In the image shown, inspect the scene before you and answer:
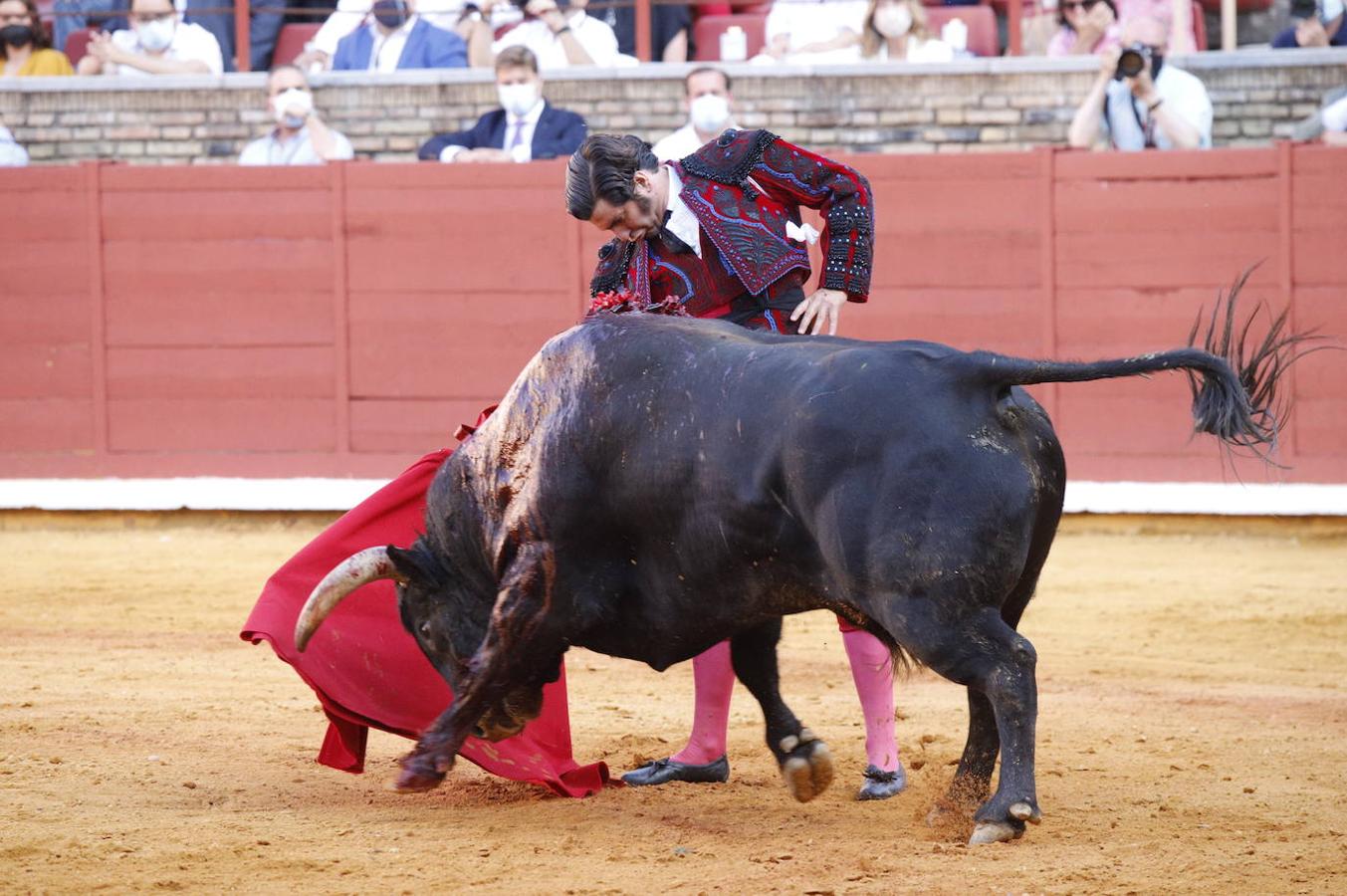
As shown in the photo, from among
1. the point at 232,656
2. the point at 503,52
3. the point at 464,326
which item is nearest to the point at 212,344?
the point at 464,326

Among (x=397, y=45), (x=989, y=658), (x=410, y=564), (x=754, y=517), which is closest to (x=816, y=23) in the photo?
(x=397, y=45)

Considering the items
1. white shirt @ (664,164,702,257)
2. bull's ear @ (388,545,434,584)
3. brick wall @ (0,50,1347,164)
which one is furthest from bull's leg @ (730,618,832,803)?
brick wall @ (0,50,1347,164)

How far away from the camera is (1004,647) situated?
2934 millimetres

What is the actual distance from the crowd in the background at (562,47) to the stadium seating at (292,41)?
0.02m

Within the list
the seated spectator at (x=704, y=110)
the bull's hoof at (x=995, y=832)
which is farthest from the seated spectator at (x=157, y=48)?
the bull's hoof at (x=995, y=832)

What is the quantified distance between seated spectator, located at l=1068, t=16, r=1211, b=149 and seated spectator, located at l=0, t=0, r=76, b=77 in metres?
5.38

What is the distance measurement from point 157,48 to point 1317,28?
5.89 m

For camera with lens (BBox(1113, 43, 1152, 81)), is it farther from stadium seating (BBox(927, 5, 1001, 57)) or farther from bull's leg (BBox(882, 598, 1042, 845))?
bull's leg (BBox(882, 598, 1042, 845))

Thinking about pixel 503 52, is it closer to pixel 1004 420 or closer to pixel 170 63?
pixel 170 63

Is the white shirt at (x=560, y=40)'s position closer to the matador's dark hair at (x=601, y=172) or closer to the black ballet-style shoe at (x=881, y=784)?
the matador's dark hair at (x=601, y=172)

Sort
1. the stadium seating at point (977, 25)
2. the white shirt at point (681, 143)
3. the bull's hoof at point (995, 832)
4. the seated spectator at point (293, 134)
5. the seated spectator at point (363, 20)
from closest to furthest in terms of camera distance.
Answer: the bull's hoof at point (995, 832) < the white shirt at point (681, 143) < the seated spectator at point (293, 134) < the stadium seating at point (977, 25) < the seated spectator at point (363, 20)

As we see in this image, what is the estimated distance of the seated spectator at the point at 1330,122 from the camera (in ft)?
26.8

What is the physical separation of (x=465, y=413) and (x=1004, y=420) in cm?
602

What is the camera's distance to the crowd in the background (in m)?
8.38
